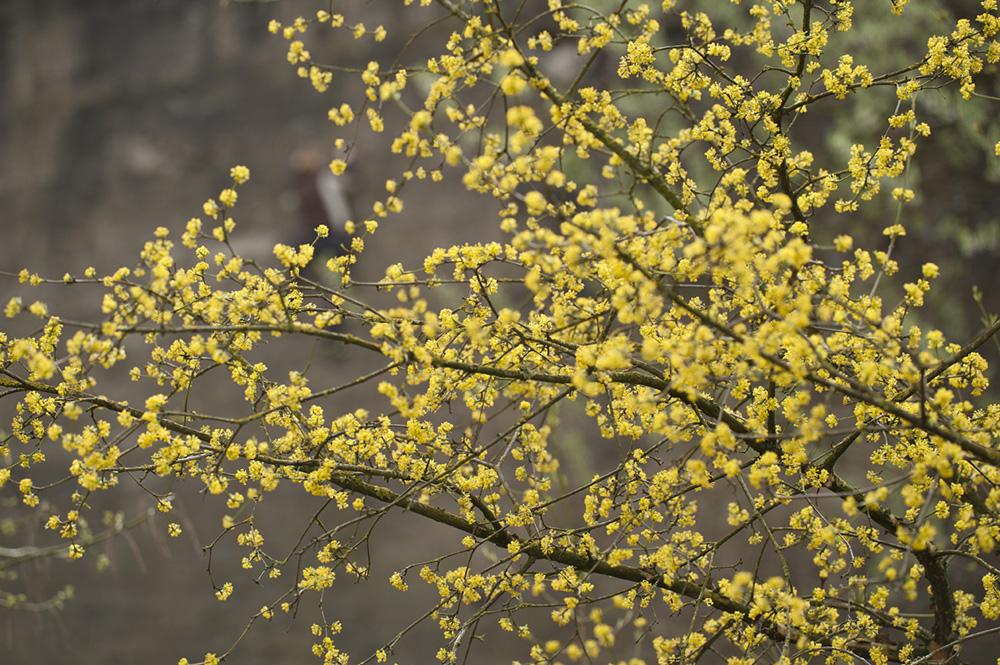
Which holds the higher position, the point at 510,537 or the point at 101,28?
the point at 101,28

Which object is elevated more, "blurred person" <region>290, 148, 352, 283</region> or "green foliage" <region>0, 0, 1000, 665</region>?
"blurred person" <region>290, 148, 352, 283</region>

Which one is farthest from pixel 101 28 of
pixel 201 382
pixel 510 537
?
pixel 510 537

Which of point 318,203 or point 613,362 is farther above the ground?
point 318,203

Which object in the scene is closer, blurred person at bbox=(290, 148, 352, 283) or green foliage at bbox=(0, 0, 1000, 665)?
green foliage at bbox=(0, 0, 1000, 665)

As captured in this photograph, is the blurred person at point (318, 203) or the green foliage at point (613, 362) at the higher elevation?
the blurred person at point (318, 203)

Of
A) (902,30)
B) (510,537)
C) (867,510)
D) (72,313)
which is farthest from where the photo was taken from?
(72,313)

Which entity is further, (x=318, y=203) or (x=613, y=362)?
(x=318, y=203)

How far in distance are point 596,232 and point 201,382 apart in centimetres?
640

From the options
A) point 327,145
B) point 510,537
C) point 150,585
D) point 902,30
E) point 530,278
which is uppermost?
point 327,145

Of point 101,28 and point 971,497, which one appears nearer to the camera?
point 971,497

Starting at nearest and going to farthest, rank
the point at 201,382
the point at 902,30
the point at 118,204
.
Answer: the point at 902,30 < the point at 201,382 < the point at 118,204

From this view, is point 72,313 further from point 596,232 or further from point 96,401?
point 596,232

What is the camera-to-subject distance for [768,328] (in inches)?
55.6

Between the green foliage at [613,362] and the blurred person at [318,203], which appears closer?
the green foliage at [613,362]
